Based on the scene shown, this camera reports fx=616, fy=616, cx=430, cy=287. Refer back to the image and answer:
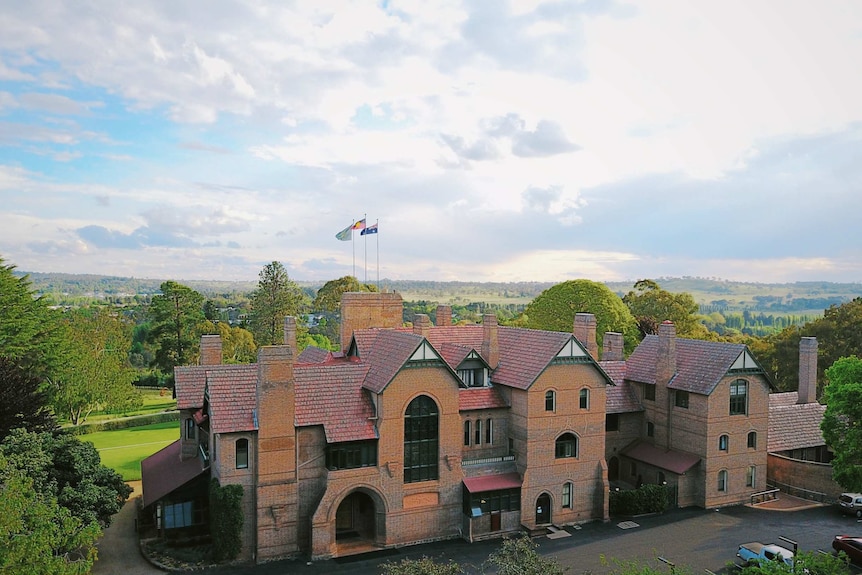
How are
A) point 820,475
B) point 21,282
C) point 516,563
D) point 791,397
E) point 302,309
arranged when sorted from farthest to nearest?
1. point 302,309
2. point 21,282
3. point 791,397
4. point 820,475
5. point 516,563

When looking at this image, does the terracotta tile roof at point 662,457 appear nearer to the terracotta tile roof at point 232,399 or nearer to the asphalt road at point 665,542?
the asphalt road at point 665,542

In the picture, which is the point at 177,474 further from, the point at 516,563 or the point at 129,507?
the point at 516,563

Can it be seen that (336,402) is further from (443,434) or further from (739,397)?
(739,397)

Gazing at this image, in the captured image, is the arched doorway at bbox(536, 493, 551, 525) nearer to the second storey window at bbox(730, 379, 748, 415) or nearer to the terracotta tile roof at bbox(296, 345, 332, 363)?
the second storey window at bbox(730, 379, 748, 415)

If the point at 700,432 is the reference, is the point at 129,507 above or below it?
below

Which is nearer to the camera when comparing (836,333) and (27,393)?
(27,393)

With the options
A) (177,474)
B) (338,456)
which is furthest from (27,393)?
(338,456)
